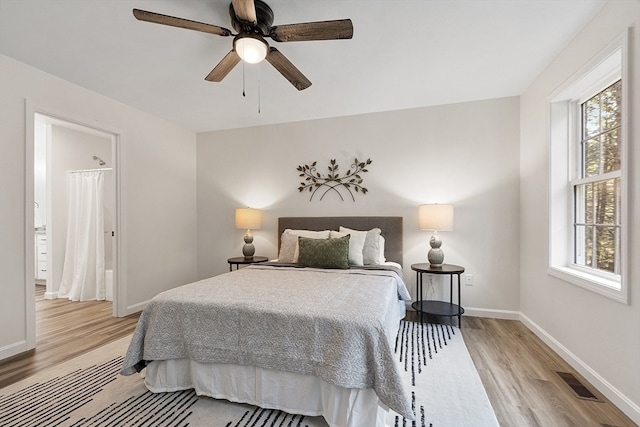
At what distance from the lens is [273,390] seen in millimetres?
1709

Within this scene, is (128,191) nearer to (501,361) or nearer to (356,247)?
(356,247)

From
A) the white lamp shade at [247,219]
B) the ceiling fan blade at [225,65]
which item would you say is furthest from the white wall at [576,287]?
the white lamp shade at [247,219]

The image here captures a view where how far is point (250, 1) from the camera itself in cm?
152

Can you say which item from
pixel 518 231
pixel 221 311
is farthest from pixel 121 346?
pixel 518 231

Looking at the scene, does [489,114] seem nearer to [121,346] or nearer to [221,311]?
[221,311]

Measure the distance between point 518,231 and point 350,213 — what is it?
1951 millimetres

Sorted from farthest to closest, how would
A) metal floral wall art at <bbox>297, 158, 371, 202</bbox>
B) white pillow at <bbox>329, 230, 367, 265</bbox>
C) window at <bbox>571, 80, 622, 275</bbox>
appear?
metal floral wall art at <bbox>297, 158, 371, 202</bbox> → white pillow at <bbox>329, 230, 367, 265</bbox> → window at <bbox>571, 80, 622, 275</bbox>

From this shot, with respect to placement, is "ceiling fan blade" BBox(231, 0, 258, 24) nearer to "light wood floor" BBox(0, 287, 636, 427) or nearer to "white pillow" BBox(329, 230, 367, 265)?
"white pillow" BBox(329, 230, 367, 265)

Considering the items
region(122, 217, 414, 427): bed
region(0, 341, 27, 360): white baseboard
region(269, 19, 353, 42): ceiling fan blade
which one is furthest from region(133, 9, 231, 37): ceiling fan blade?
region(0, 341, 27, 360): white baseboard

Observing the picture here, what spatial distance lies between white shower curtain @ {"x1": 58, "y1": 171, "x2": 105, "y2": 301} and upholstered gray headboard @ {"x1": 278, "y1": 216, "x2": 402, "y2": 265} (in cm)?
276

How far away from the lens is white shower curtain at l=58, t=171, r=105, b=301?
Answer: 165 inches

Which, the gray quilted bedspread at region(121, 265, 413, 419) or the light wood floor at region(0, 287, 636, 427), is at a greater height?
the gray quilted bedspread at region(121, 265, 413, 419)

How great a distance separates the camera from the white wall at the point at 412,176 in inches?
132

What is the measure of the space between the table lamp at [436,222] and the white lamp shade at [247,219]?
7.16 ft
